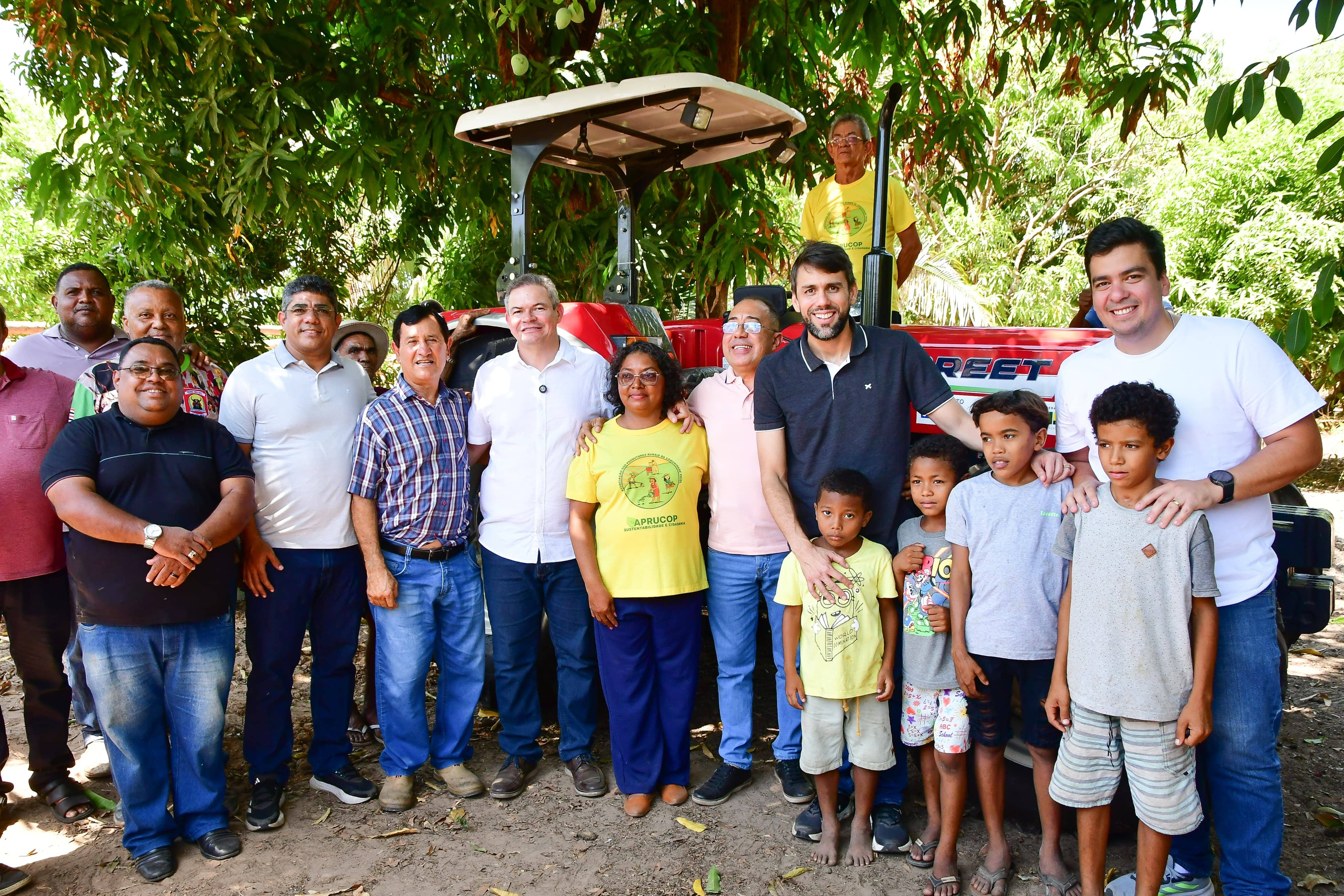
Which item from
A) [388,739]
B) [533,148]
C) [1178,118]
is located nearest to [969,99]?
[533,148]

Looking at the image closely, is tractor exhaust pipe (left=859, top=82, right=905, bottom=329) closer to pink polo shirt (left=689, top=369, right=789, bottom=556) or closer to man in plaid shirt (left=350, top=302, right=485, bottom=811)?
pink polo shirt (left=689, top=369, right=789, bottom=556)

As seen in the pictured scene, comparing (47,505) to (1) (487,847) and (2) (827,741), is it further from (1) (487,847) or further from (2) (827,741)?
(2) (827,741)

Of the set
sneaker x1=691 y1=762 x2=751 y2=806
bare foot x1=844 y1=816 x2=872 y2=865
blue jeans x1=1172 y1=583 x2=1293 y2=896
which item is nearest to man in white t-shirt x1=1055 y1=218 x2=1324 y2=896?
blue jeans x1=1172 y1=583 x2=1293 y2=896

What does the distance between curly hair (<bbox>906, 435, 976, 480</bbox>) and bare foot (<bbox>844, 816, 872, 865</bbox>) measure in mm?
1153

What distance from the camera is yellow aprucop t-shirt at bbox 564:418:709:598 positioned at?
3.27 meters

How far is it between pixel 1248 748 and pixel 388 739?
2.76 meters

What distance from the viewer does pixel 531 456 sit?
11.2ft

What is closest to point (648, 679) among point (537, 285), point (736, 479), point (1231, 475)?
point (736, 479)

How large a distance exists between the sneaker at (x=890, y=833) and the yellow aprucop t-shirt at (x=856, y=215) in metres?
2.32

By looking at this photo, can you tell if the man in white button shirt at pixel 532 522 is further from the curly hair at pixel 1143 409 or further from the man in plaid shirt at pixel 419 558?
the curly hair at pixel 1143 409

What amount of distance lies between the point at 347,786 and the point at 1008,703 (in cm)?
234

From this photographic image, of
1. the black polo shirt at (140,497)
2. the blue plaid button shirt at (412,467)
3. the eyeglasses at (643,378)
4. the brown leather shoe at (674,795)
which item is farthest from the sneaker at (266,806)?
the eyeglasses at (643,378)

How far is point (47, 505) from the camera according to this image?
3.34m

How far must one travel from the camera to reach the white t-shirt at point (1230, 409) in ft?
7.87
